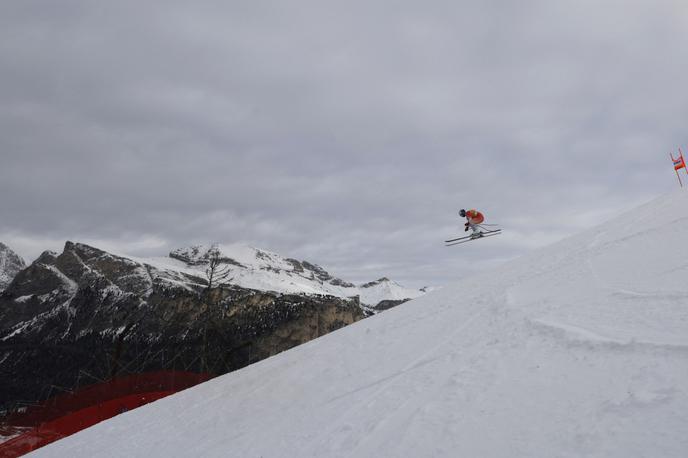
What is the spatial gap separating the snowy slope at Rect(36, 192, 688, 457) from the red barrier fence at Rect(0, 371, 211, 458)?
9.01ft

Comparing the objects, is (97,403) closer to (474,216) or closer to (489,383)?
(489,383)

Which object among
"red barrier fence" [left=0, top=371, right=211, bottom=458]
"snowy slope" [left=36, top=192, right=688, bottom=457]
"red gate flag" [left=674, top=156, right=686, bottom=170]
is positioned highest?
"red gate flag" [left=674, top=156, right=686, bottom=170]

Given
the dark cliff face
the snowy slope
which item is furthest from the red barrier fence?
the dark cliff face

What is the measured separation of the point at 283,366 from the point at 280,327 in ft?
406

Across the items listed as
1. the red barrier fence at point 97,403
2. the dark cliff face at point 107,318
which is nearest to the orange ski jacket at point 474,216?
the red barrier fence at point 97,403

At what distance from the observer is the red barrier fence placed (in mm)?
12070

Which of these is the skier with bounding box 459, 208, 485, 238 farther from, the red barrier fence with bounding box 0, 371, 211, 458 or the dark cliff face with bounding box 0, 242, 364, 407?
the dark cliff face with bounding box 0, 242, 364, 407

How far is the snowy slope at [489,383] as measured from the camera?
13.7 ft

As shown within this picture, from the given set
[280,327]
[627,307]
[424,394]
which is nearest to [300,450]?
[424,394]

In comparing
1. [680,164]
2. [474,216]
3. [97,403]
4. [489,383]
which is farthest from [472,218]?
[97,403]

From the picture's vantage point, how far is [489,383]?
5.65 metres

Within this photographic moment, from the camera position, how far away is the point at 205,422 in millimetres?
8555

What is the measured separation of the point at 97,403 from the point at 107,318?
162174mm

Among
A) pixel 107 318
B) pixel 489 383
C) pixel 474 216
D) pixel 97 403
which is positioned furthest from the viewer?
pixel 107 318
